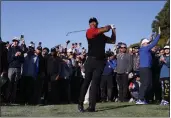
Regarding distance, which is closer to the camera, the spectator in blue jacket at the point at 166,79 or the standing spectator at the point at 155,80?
the spectator in blue jacket at the point at 166,79

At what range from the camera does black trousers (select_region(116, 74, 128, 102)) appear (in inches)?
472

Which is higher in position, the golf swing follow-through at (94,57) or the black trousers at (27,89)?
the golf swing follow-through at (94,57)

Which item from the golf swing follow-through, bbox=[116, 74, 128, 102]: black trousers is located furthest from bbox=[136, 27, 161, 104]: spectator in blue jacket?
the golf swing follow-through

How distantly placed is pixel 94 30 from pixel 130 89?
4.97 metres

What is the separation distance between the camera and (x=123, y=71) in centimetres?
1220

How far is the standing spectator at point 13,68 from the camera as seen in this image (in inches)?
407

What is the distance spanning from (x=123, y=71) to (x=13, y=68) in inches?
148

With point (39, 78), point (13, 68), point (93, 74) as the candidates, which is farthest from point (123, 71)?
point (93, 74)

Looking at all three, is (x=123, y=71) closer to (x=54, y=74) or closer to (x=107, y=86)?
(x=107, y=86)

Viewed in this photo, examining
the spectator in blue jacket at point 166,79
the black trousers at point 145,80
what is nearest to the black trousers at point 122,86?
the spectator in blue jacket at point 166,79

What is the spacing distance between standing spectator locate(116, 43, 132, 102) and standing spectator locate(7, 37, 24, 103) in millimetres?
3423

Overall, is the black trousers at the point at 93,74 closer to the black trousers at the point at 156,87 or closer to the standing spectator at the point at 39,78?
the standing spectator at the point at 39,78

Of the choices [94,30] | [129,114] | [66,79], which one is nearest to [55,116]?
[129,114]

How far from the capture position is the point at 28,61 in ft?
36.2
